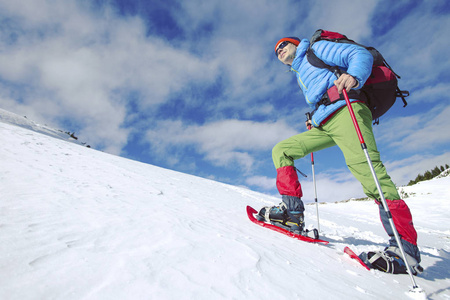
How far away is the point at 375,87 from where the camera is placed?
259 cm

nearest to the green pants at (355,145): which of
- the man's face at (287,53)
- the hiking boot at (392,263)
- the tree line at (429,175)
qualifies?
the hiking boot at (392,263)

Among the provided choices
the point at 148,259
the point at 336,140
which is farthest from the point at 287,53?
the point at 148,259

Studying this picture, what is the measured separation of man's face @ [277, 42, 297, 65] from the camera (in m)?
3.27

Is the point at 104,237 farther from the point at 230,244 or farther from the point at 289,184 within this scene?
the point at 289,184

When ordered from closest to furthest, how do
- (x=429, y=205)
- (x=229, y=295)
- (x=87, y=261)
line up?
(x=229, y=295)
(x=87, y=261)
(x=429, y=205)

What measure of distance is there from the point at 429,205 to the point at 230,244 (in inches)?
549

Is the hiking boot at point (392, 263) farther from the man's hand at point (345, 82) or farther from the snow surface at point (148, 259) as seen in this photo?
the man's hand at point (345, 82)

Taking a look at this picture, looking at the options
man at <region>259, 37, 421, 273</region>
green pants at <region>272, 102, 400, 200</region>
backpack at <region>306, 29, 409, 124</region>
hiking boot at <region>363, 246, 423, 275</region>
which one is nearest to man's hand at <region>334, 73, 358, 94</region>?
man at <region>259, 37, 421, 273</region>

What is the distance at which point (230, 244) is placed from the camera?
1.92 meters

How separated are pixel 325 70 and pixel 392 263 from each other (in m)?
2.27

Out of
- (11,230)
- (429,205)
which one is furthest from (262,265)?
(429,205)

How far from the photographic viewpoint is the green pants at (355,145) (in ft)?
7.72

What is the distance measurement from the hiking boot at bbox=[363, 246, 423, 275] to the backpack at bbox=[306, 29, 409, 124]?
166cm

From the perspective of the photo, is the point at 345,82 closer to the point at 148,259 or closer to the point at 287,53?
the point at 287,53
